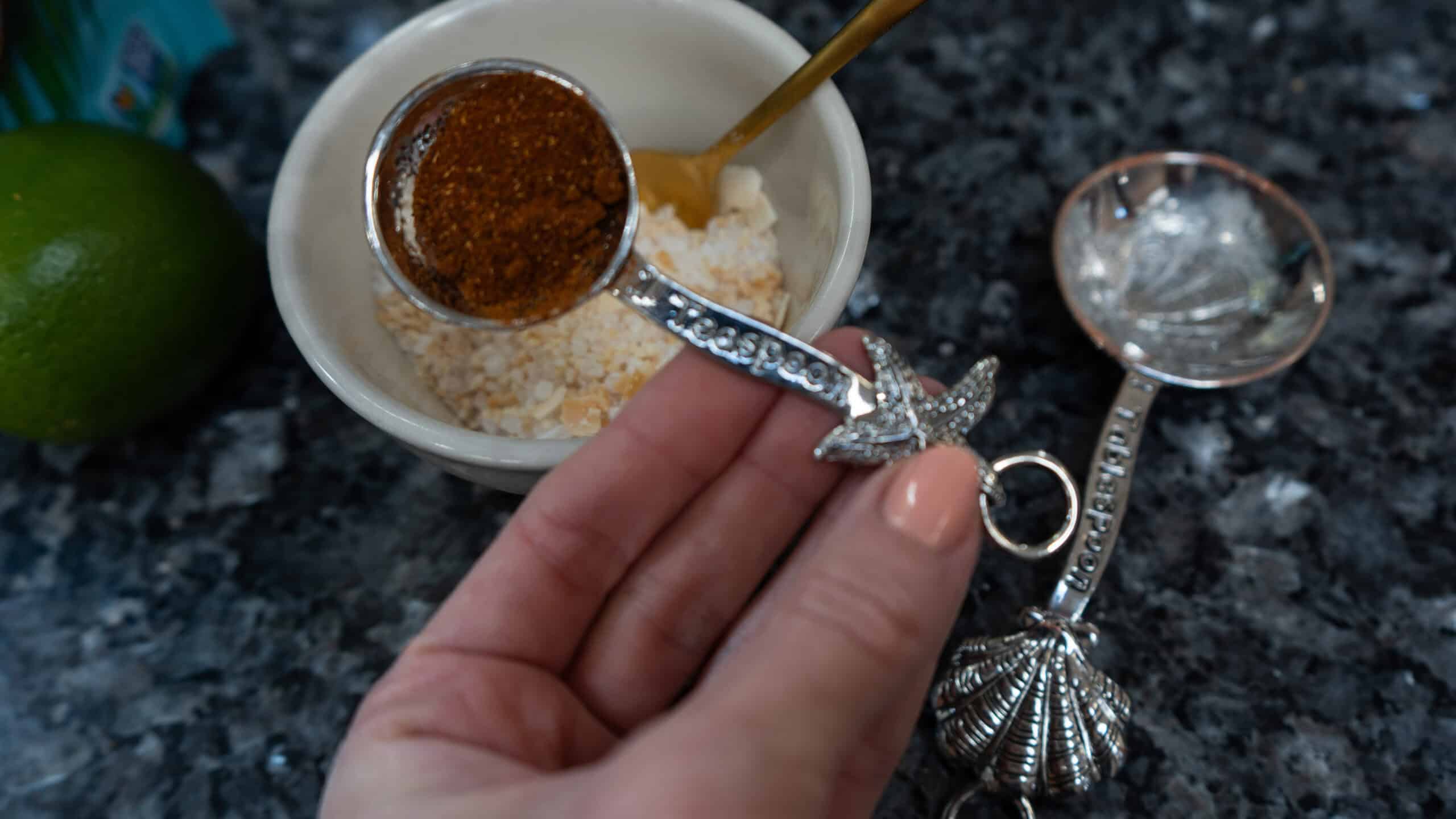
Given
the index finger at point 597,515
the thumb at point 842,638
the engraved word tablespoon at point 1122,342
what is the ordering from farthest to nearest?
the engraved word tablespoon at point 1122,342, the index finger at point 597,515, the thumb at point 842,638

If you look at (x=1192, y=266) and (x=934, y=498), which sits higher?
(x=934, y=498)

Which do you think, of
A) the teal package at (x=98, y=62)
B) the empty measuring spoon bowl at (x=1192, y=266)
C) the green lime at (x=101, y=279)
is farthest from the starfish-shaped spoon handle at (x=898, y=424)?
the teal package at (x=98, y=62)

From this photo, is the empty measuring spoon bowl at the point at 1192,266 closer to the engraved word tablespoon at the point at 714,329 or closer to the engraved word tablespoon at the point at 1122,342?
the engraved word tablespoon at the point at 1122,342

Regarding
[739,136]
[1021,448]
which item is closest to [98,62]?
[739,136]

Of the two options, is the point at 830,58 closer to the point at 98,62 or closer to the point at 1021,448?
the point at 1021,448

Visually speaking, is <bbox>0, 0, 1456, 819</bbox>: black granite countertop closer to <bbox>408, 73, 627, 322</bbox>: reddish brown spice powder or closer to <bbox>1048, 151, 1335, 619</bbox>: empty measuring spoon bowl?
<bbox>1048, 151, 1335, 619</bbox>: empty measuring spoon bowl

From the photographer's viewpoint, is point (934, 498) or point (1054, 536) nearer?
point (934, 498)
